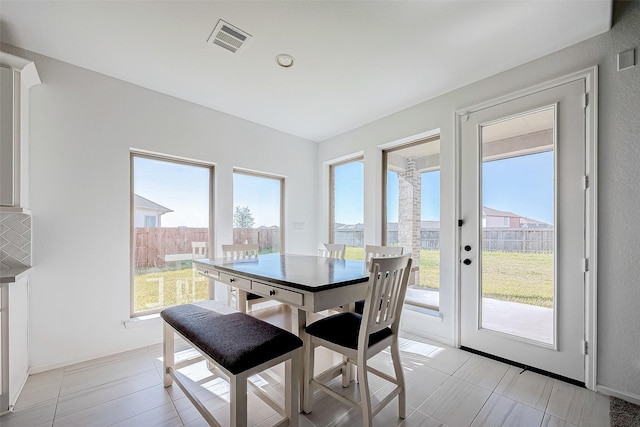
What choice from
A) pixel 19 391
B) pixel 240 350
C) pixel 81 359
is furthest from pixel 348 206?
pixel 19 391

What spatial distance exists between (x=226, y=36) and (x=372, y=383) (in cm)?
286

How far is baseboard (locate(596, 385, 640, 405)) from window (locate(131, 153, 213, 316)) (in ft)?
11.9

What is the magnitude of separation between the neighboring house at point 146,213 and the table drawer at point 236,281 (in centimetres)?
144

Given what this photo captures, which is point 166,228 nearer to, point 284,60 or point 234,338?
point 234,338

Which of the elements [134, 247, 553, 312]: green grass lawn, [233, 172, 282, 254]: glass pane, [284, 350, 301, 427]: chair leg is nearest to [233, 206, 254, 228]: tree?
[233, 172, 282, 254]: glass pane

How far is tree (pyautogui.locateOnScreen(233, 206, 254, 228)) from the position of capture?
3588 mm

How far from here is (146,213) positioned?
2.89 m

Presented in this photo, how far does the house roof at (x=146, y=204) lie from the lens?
2840 millimetres

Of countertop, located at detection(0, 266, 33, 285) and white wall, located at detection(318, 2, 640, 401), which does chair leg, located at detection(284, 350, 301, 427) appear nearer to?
countertop, located at detection(0, 266, 33, 285)

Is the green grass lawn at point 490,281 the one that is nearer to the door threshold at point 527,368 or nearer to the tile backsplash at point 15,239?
the door threshold at point 527,368

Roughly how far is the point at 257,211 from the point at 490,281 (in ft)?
9.52

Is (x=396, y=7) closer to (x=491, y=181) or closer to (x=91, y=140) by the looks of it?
(x=491, y=181)

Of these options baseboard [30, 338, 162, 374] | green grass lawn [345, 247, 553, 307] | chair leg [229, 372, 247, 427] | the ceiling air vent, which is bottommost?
baseboard [30, 338, 162, 374]

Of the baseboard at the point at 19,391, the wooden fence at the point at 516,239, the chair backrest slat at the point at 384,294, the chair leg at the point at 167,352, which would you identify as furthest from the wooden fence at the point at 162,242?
the wooden fence at the point at 516,239
